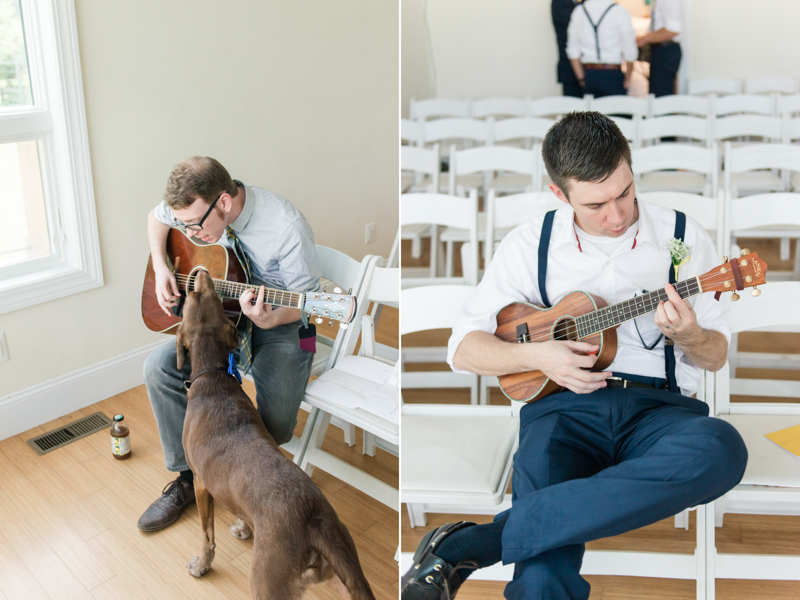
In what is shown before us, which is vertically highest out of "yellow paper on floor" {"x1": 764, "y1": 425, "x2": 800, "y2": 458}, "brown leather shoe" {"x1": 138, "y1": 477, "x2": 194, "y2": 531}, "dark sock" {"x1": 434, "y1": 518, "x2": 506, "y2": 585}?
"yellow paper on floor" {"x1": 764, "y1": 425, "x2": 800, "y2": 458}

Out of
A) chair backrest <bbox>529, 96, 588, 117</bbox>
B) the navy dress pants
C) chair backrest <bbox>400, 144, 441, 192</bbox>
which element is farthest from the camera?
chair backrest <bbox>529, 96, 588, 117</bbox>

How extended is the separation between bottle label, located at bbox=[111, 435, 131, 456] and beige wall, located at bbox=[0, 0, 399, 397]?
21.1 inches

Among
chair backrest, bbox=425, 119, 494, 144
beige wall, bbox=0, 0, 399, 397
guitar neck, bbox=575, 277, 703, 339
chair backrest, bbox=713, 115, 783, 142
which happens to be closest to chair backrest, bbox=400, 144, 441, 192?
beige wall, bbox=0, 0, 399, 397

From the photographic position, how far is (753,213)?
2033 millimetres

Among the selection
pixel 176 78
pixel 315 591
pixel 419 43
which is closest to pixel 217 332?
pixel 315 591

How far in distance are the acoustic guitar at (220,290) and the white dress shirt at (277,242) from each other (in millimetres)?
83

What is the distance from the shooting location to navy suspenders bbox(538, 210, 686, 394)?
155 centimetres

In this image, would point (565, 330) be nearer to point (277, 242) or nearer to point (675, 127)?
point (277, 242)

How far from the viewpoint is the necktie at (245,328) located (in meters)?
2.14

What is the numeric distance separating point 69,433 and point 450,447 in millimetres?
1748

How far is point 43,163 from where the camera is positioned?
8.54 ft

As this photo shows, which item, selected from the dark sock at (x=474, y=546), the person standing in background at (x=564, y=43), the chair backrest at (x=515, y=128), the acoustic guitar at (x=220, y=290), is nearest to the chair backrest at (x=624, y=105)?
the chair backrest at (x=515, y=128)

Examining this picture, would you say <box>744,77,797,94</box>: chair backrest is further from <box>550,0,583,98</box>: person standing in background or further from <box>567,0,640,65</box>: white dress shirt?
<box>550,0,583,98</box>: person standing in background

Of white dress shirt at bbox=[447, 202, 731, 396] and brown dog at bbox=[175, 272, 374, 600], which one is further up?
white dress shirt at bbox=[447, 202, 731, 396]
